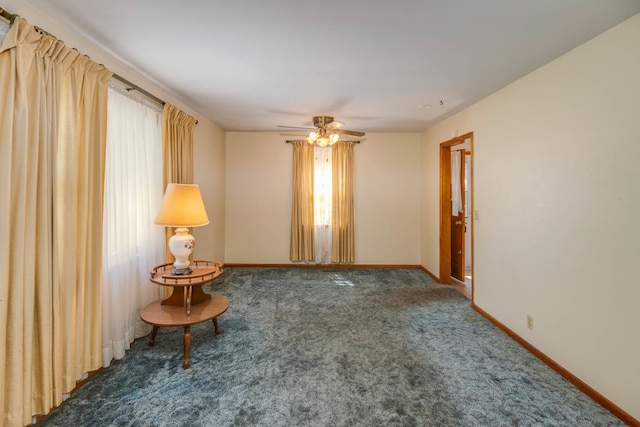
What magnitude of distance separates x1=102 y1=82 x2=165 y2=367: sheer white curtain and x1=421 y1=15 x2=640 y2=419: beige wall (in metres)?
3.59

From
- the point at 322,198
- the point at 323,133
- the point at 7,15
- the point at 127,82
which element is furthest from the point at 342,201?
the point at 7,15

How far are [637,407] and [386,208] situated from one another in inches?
144

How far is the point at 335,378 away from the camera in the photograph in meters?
1.95

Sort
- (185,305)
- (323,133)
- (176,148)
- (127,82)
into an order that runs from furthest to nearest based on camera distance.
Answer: (323,133), (176,148), (185,305), (127,82)

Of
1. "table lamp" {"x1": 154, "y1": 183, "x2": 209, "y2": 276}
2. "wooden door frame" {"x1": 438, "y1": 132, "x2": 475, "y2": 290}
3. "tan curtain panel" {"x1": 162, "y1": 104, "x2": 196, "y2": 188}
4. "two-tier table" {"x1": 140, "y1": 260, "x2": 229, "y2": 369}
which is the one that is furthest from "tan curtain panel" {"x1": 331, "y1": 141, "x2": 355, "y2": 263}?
"table lamp" {"x1": 154, "y1": 183, "x2": 209, "y2": 276}

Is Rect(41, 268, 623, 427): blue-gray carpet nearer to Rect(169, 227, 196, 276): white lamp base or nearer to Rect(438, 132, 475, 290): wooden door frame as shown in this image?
Rect(169, 227, 196, 276): white lamp base

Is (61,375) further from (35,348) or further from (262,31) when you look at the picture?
(262,31)

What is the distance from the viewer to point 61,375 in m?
1.66

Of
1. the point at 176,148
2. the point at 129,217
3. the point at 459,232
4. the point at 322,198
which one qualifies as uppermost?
the point at 176,148

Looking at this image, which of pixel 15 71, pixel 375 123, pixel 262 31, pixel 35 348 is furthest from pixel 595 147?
pixel 35 348

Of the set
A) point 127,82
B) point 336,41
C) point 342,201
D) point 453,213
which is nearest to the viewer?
point 336,41

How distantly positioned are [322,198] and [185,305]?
3062 mm

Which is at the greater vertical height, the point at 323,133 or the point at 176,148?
the point at 323,133

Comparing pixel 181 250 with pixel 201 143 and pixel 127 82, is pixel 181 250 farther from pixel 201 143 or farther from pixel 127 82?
pixel 201 143
